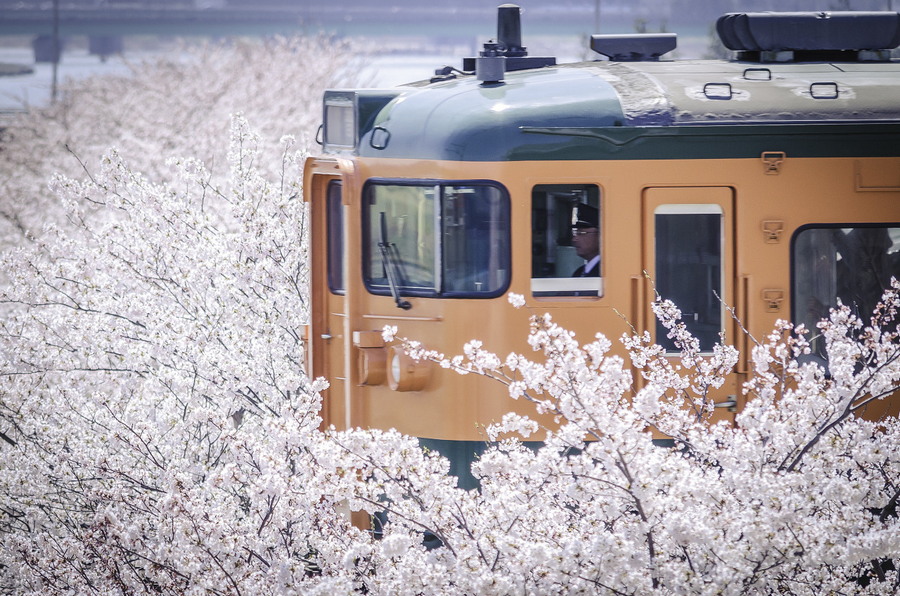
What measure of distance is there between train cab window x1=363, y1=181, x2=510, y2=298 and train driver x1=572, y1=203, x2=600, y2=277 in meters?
0.34

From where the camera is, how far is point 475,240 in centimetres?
586

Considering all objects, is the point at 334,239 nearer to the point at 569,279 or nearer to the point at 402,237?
the point at 402,237

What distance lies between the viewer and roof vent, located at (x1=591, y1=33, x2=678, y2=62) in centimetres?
692

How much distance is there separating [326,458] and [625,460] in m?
1.26

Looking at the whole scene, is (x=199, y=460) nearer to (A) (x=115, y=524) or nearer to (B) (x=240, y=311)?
(B) (x=240, y=311)

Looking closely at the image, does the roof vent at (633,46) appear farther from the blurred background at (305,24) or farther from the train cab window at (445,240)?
the blurred background at (305,24)

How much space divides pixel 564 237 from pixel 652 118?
716 millimetres

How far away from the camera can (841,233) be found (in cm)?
595

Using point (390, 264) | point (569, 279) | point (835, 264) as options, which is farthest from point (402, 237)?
point (835, 264)

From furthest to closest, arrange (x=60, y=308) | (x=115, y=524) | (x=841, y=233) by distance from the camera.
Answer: (x=60, y=308) → (x=841, y=233) → (x=115, y=524)

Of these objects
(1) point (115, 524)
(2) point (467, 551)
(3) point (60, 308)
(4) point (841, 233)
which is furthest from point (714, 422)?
(3) point (60, 308)

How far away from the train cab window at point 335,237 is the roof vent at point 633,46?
1.69 meters

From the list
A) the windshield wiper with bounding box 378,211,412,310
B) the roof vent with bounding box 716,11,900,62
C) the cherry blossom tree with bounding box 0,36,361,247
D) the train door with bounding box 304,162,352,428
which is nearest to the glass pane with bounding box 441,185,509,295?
the windshield wiper with bounding box 378,211,412,310

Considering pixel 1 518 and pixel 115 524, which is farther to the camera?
pixel 1 518
